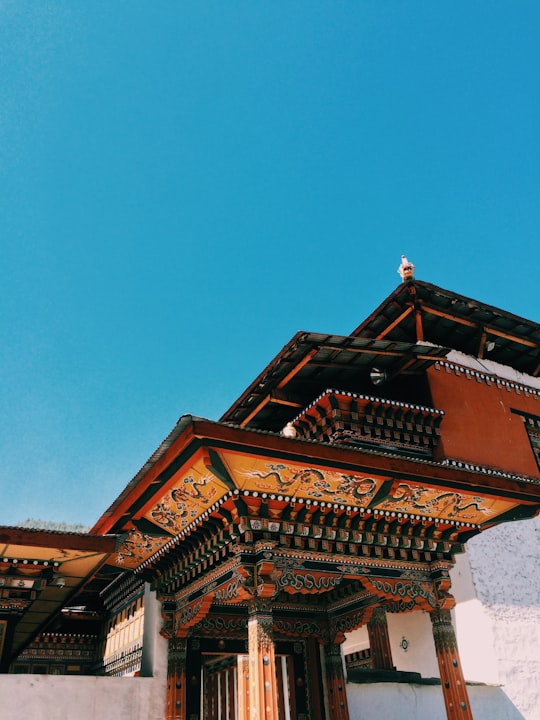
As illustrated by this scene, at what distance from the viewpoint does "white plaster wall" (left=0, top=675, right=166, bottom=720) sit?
6.96 meters

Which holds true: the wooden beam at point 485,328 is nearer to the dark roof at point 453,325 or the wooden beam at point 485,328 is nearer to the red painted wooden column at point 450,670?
the dark roof at point 453,325

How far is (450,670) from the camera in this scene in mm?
7242

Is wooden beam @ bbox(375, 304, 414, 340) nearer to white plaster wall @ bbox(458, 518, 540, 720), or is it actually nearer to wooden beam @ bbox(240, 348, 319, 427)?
wooden beam @ bbox(240, 348, 319, 427)

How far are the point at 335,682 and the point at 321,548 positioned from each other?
3.10 meters

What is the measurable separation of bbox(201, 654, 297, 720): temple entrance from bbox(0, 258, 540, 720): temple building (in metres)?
0.03

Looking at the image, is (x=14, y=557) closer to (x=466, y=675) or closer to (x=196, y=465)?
(x=196, y=465)

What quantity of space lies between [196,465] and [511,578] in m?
7.50

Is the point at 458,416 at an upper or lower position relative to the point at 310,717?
upper

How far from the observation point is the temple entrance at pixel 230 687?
8664 millimetres

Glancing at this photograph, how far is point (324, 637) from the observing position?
29.5 feet

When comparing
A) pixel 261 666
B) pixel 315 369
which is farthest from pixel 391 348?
pixel 261 666

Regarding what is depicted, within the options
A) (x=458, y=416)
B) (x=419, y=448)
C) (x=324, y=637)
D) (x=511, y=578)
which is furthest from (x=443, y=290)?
(x=324, y=637)

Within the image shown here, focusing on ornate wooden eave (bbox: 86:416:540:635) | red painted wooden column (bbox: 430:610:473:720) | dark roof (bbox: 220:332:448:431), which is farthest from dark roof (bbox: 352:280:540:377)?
red painted wooden column (bbox: 430:610:473:720)

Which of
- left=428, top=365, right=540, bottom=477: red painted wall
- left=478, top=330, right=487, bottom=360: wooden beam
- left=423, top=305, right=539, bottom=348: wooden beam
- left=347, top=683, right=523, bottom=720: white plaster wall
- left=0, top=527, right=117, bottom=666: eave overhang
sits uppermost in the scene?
left=423, top=305, right=539, bottom=348: wooden beam
